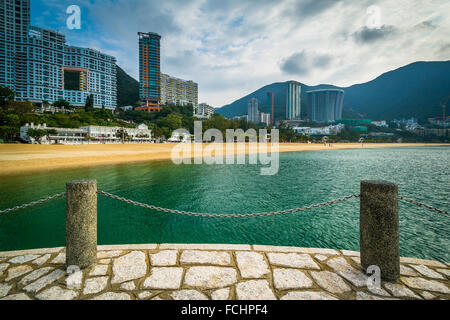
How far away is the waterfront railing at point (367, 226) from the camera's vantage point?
9.55ft

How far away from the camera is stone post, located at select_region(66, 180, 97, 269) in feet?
10.1

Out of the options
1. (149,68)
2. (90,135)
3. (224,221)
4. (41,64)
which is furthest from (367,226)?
(41,64)

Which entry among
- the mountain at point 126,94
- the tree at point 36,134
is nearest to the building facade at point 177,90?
the mountain at point 126,94

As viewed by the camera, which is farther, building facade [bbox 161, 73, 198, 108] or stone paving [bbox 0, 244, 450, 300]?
building facade [bbox 161, 73, 198, 108]

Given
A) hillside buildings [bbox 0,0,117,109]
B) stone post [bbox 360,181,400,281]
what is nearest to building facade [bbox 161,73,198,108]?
hillside buildings [bbox 0,0,117,109]

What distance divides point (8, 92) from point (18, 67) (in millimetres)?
95020

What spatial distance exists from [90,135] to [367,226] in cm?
7965

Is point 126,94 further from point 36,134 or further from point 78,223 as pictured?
point 78,223

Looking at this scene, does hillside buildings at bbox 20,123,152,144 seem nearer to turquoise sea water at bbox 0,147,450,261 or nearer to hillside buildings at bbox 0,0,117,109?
turquoise sea water at bbox 0,147,450,261

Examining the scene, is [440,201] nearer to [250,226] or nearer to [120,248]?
[250,226]

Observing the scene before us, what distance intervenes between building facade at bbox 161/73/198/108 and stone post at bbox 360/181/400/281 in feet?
549

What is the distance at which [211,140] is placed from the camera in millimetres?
80875

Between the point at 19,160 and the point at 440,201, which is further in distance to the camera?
the point at 19,160
